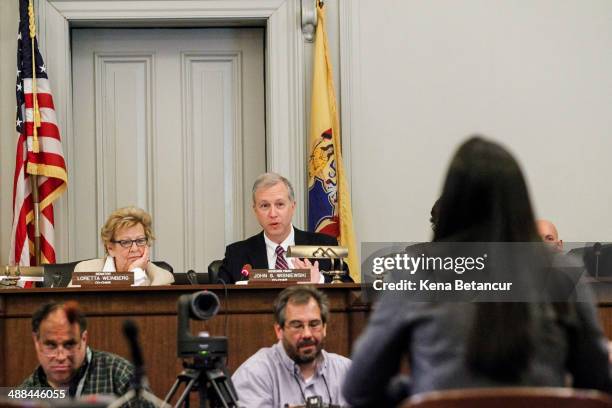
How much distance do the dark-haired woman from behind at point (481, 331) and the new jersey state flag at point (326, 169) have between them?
504 cm

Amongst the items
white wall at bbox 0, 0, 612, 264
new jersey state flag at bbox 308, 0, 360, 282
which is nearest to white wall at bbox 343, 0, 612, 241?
white wall at bbox 0, 0, 612, 264

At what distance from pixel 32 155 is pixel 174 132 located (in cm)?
115

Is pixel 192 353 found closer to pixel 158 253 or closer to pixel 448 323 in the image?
pixel 448 323

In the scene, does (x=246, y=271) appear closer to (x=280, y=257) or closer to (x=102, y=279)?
(x=280, y=257)

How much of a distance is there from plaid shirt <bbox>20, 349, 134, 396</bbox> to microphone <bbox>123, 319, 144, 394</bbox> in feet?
6.65

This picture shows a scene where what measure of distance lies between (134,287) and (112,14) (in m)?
2.90

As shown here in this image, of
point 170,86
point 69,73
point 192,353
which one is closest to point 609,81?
point 170,86

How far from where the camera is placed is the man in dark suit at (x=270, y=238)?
6379 millimetres

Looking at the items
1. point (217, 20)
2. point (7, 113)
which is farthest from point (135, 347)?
point (217, 20)

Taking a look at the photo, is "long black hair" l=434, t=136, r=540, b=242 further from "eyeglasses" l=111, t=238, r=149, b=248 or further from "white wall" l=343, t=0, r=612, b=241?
"white wall" l=343, t=0, r=612, b=241

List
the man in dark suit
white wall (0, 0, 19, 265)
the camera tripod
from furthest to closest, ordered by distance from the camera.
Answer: white wall (0, 0, 19, 265), the man in dark suit, the camera tripod

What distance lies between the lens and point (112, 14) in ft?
26.3

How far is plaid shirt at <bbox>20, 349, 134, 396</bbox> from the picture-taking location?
15.8ft

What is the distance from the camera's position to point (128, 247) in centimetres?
628
